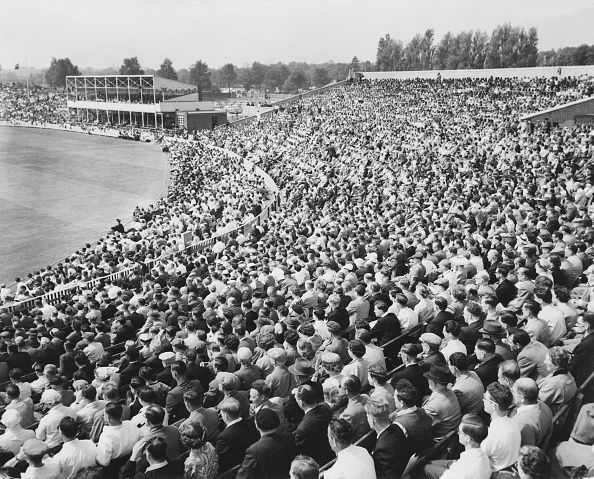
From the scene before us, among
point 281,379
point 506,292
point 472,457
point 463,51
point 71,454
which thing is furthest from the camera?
point 463,51

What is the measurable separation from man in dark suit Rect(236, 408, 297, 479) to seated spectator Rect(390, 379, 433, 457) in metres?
1.05

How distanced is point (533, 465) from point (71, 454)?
408 cm

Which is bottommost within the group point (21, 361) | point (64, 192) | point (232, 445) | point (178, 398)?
point (64, 192)

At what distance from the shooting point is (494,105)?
39031 mm

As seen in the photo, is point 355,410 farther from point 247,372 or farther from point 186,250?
point 186,250

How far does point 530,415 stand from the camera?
495cm

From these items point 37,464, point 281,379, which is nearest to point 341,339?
point 281,379

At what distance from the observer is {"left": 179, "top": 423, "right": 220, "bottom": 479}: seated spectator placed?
4.67 m

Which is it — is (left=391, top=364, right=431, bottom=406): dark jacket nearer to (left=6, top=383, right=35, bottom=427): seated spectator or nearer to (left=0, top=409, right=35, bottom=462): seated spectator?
(left=0, top=409, right=35, bottom=462): seated spectator

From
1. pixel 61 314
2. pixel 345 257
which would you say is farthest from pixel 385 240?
pixel 61 314

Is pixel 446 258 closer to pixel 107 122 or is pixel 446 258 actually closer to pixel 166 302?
pixel 166 302

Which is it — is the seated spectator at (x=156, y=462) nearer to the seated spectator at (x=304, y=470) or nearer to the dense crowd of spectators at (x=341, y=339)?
the dense crowd of spectators at (x=341, y=339)

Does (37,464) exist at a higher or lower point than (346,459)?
lower

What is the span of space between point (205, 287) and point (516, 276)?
7.43 m
